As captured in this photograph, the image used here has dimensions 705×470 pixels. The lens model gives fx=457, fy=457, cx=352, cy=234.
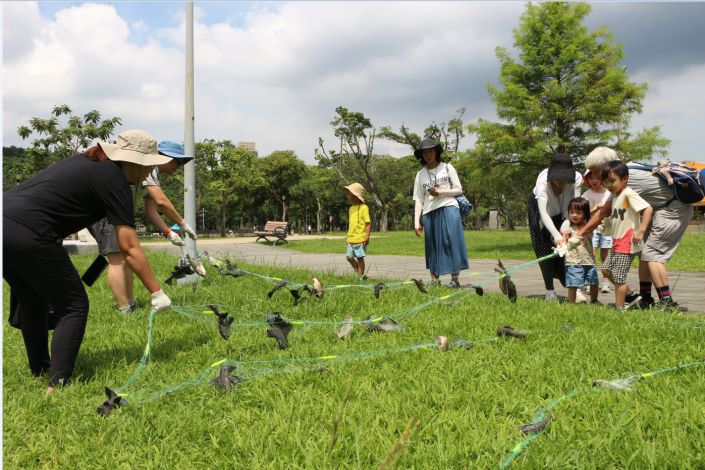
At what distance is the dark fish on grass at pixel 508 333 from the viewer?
307 cm

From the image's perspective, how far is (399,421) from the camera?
1986 mm

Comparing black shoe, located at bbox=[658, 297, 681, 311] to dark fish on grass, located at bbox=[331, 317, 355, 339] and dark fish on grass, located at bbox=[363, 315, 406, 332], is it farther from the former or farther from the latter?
dark fish on grass, located at bbox=[331, 317, 355, 339]

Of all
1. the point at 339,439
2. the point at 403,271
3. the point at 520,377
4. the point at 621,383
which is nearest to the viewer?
the point at 339,439

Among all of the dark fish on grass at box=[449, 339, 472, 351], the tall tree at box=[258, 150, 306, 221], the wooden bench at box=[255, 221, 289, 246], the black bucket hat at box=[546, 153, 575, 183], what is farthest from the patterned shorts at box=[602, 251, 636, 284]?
the tall tree at box=[258, 150, 306, 221]

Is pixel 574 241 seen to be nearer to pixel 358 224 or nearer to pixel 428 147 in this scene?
pixel 428 147

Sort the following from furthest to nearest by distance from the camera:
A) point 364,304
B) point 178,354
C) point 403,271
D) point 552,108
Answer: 1. point 552,108
2. point 403,271
3. point 364,304
4. point 178,354

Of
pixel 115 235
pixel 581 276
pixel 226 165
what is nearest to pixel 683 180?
pixel 581 276

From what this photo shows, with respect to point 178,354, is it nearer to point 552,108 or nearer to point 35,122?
point 552,108

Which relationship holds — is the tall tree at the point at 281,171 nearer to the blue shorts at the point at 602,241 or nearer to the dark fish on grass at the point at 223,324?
the blue shorts at the point at 602,241

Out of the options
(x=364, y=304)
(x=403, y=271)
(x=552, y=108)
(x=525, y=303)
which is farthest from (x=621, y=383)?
(x=552, y=108)

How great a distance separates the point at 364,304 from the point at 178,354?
1.78 meters

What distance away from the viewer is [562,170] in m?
4.53

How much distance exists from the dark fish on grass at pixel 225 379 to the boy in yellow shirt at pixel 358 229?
12.5 ft

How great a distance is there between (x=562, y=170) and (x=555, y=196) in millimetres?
333
